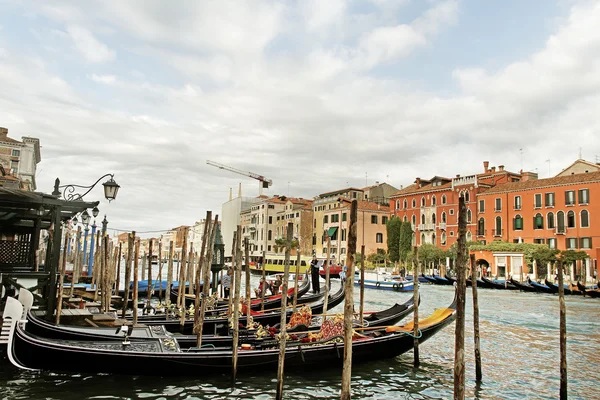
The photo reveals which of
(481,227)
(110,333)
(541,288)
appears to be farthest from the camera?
(481,227)

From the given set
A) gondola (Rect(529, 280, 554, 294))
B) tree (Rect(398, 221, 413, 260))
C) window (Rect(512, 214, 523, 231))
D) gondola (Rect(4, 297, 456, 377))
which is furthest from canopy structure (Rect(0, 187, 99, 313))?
tree (Rect(398, 221, 413, 260))

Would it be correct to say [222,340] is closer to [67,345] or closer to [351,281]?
[67,345]

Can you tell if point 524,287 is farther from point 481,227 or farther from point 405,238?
point 405,238

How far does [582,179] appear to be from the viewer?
28.1m

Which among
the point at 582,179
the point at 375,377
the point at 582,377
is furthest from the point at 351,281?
the point at 582,179

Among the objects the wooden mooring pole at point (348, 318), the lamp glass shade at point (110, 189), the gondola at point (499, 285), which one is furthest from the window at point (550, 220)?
the wooden mooring pole at point (348, 318)

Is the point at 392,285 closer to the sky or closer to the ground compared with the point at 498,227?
closer to the ground

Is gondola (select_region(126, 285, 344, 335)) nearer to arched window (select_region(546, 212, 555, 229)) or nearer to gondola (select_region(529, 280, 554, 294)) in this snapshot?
gondola (select_region(529, 280, 554, 294))

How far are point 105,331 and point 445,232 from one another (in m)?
31.3

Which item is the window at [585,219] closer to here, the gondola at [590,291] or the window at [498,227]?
the window at [498,227]

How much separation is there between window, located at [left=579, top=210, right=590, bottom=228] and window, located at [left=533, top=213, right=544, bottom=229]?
7.50ft

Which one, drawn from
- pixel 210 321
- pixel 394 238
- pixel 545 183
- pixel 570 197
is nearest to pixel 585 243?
pixel 570 197

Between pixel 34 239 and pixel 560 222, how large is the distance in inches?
1126

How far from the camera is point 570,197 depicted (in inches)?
1123
